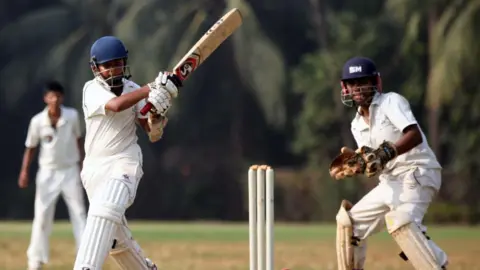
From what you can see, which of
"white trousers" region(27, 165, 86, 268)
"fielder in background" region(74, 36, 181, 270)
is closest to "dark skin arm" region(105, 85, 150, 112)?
"fielder in background" region(74, 36, 181, 270)

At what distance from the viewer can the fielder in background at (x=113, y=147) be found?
5180 millimetres

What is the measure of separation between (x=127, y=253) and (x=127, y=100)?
78 cm

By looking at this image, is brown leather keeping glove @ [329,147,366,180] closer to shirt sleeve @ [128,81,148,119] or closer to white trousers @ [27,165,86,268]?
shirt sleeve @ [128,81,148,119]

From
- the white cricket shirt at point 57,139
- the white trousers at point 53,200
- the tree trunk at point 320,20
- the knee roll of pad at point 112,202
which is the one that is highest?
the tree trunk at point 320,20

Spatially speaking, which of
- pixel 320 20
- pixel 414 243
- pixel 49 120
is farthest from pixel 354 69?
pixel 320 20

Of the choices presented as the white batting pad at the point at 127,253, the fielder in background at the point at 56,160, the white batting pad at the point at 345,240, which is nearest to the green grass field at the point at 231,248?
the fielder in background at the point at 56,160

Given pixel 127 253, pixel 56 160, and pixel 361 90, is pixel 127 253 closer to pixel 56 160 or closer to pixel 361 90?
pixel 361 90

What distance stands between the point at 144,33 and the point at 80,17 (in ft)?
5.84

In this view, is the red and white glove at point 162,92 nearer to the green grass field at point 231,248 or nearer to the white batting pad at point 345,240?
the white batting pad at point 345,240

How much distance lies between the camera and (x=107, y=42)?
17.8 feet

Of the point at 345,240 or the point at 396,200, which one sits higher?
the point at 396,200

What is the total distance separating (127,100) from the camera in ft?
17.1

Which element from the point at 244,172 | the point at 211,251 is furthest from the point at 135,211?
Answer: the point at 211,251

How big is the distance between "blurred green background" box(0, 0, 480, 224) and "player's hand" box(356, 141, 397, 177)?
11098mm
